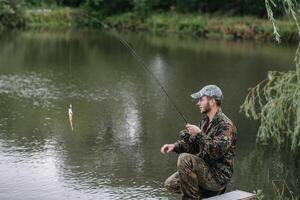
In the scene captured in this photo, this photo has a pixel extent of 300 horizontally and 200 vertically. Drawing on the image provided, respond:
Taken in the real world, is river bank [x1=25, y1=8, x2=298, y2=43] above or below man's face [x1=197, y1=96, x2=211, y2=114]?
below

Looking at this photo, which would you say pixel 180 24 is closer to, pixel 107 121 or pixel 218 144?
pixel 107 121

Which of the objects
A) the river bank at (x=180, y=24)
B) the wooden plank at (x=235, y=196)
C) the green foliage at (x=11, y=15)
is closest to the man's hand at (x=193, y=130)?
the wooden plank at (x=235, y=196)

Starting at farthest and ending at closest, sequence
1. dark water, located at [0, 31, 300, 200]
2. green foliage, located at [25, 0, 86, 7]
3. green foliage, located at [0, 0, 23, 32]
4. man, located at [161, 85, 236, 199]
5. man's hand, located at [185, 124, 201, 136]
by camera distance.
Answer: green foliage, located at [25, 0, 86, 7] < green foliage, located at [0, 0, 23, 32] < dark water, located at [0, 31, 300, 200] < man, located at [161, 85, 236, 199] < man's hand, located at [185, 124, 201, 136]

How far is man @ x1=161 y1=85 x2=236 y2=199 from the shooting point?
259 inches

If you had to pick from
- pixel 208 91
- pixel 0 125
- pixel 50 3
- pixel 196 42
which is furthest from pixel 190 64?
pixel 50 3

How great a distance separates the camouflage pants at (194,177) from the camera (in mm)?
6691

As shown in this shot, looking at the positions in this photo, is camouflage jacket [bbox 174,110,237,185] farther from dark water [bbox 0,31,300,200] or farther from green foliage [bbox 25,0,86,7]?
green foliage [bbox 25,0,86,7]

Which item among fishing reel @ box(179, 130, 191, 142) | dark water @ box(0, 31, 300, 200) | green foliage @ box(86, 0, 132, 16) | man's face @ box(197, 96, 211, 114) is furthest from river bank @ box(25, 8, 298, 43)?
man's face @ box(197, 96, 211, 114)

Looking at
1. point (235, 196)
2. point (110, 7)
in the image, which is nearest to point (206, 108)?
point (235, 196)

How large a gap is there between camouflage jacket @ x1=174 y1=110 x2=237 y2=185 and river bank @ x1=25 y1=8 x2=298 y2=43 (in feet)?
116

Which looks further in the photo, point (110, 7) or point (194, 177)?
point (110, 7)

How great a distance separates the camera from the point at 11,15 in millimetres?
44375

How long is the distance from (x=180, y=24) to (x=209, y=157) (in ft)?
134

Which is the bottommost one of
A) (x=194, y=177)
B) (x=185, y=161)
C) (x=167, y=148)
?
(x=194, y=177)
